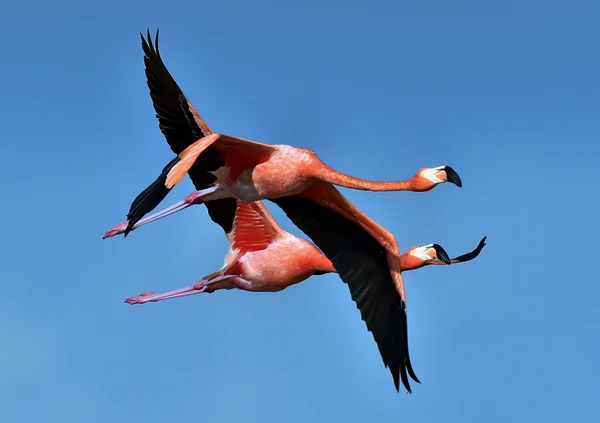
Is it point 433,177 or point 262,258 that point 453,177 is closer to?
point 433,177

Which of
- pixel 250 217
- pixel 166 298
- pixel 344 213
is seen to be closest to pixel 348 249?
pixel 344 213

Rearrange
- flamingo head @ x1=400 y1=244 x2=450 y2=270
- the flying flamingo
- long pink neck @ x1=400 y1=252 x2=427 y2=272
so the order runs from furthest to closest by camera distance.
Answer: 1. long pink neck @ x1=400 y1=252 x2=427 y2=272
2. flamingo head @ x1=400 y1=244 x2=450 y2=270
3. the flying flamingo

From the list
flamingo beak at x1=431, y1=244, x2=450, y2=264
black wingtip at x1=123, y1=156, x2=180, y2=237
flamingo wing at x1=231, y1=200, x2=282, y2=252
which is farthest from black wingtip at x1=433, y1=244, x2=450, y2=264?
black wingtip at x1=123, y1=156, x2=180, y2=237

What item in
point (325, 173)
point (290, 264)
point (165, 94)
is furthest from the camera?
point (290, 264)

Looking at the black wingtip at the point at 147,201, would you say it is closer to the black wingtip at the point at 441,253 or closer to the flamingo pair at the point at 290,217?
the flamingo pair at the point at 290,217

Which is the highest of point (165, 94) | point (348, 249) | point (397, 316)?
point (165, 94)

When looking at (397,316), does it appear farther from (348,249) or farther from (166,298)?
(166,298)

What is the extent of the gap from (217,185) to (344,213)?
1.98 m

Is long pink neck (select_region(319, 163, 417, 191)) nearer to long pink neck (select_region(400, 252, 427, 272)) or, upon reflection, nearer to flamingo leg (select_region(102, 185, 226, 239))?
flamingo leg (select_region(102, 185, 226, 239))

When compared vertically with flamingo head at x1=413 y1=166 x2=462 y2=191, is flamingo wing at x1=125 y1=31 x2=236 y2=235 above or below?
above

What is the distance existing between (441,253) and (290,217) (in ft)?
7.47

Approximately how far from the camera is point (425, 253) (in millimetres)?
15328

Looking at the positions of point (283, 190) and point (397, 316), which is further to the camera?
point (397, 316)

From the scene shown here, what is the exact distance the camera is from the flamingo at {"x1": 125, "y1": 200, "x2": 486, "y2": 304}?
1608cm
